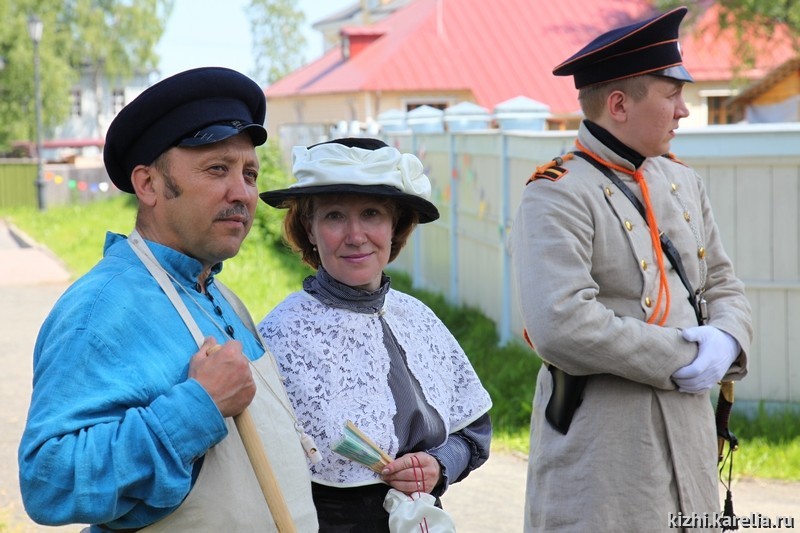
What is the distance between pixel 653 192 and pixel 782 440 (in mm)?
4052

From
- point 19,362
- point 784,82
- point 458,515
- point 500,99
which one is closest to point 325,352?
point 458,515

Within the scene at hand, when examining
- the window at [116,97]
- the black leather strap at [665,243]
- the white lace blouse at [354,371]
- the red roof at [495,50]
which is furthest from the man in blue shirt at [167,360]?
the window at [116,97]

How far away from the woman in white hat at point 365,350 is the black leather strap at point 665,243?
1.84ft

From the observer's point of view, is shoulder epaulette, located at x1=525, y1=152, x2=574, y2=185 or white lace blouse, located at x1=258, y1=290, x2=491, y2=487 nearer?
white lace blouse, located at x1=258, y1=290, x2=491, y2=487

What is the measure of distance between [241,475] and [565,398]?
4.28ft

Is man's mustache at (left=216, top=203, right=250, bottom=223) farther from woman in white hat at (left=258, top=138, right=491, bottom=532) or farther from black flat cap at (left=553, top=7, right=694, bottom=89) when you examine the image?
black flat cap at (left=553, top=7, right=694, bottom=89)

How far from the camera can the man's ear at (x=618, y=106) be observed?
3492 mm

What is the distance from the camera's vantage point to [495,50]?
35.8m

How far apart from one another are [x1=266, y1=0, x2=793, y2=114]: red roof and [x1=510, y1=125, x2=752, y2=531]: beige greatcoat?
30345 mm

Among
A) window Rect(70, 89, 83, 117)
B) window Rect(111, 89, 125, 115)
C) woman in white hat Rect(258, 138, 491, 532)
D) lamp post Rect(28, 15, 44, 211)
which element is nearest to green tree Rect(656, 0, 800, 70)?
lamp post Rect(28, 15, 44, 211)

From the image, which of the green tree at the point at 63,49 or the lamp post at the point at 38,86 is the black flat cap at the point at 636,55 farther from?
the green tree at the point at 63,49

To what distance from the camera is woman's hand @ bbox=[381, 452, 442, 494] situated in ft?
9.83

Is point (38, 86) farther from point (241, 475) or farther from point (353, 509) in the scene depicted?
point (241, 475)

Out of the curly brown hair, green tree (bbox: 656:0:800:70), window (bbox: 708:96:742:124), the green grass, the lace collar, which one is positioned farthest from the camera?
window (bbox: 708:96:742:124)
